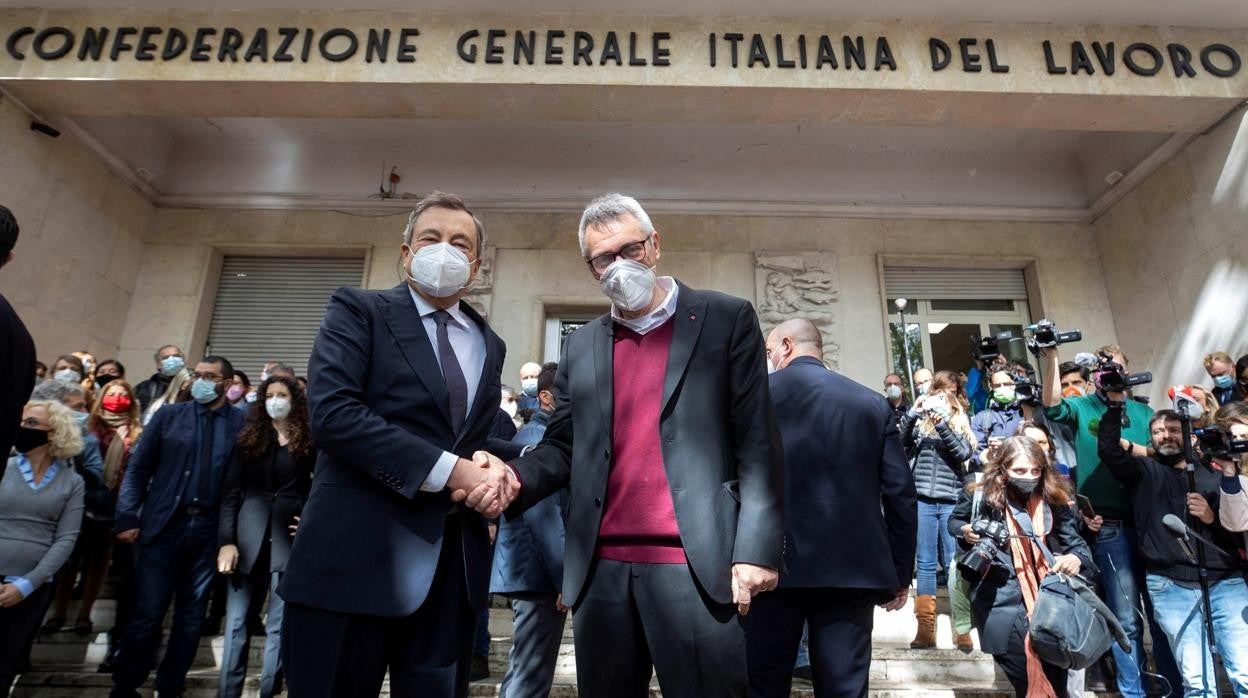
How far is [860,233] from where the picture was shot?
989 centimetres

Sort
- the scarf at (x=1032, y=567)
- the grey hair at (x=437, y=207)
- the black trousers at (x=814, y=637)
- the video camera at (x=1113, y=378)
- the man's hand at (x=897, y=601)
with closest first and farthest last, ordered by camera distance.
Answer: the grey hair at (x=437, y=207)
the black trousers at (x=814, y=637)
the man's hand at (x=897, y=601)
the scarf at (x=1032, y=567)
the video camera at (x=1113, y=378)

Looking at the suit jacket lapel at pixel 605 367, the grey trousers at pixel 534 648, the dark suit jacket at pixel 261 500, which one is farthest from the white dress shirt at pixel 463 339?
the dark suit jacket at pixel 261 500

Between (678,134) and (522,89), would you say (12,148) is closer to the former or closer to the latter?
(522,89)

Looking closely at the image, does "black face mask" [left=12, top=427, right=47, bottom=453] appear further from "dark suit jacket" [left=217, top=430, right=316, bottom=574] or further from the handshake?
the handshake

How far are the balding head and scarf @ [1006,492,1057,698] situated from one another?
141cm

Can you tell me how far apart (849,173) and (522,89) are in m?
5.11

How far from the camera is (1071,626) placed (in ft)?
10.1

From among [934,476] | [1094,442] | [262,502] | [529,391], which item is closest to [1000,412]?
[1094,442]

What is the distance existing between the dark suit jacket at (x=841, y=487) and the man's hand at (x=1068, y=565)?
1.00 m

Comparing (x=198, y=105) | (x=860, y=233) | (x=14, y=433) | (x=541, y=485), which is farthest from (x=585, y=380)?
(x=860, y=233)

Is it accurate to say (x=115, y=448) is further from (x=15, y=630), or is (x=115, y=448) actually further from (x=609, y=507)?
(x=609, y=507)

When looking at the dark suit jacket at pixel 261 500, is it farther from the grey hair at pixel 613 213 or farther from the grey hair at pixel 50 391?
the grey hair at pixel 613 213

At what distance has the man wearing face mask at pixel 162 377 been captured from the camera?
6.75 meters

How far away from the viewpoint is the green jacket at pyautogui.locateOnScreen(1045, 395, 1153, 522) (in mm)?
4617
